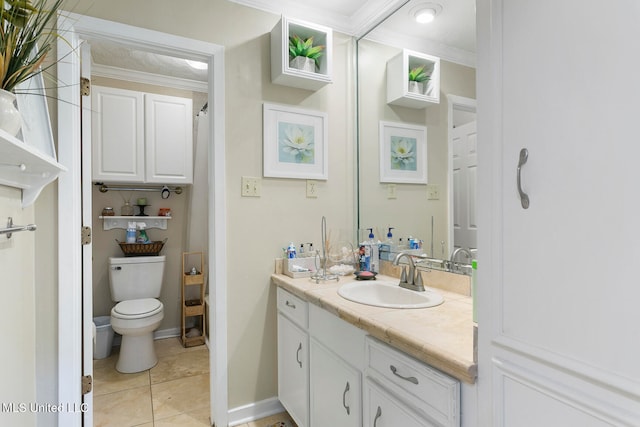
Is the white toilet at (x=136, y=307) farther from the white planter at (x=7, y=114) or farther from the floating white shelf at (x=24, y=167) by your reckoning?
the white planter at (x=7, y=114)

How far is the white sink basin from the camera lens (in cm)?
145

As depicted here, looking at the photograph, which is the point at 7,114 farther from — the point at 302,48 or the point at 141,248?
the point at 141,248

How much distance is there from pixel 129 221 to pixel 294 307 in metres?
2.12

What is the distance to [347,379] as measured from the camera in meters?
1.29

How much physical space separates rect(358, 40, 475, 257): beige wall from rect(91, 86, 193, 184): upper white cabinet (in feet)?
5.74

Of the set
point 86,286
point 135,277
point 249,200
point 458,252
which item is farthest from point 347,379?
point 135,277

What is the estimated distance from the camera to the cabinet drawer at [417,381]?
2.76ft

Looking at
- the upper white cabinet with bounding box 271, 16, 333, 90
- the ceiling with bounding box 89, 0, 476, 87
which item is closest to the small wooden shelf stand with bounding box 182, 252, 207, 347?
the ceiling with bounding box 89, 0, 476, 87

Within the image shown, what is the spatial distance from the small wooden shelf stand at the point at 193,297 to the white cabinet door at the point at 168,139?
0.77 m

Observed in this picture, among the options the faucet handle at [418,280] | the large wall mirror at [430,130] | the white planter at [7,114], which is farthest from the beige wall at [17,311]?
the large wall mirror at [430,130]

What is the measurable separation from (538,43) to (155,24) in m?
1.81

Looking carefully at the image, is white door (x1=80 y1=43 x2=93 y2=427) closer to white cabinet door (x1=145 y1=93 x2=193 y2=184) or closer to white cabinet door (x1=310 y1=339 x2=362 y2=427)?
white cabinet door (x1=310 y1=339 x2=362 y2=427)

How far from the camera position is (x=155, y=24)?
1730 mm

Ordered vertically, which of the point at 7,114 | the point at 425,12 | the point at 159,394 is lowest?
the point at 159,394
